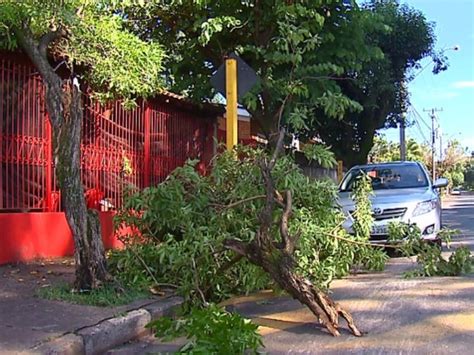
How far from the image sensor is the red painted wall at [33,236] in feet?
25.5

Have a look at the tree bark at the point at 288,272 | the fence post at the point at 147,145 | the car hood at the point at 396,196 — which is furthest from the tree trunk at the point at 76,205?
the fence post at the point at 147,145

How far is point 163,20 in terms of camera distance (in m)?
12.0

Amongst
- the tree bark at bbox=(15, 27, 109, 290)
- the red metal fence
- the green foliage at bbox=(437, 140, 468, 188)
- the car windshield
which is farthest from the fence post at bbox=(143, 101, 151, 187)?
the green foliage at bbox=(437, 140, 468, 188)

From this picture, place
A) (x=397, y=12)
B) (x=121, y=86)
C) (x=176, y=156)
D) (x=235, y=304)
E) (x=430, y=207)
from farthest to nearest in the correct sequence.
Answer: (x=397, y=12), (x=176, y=156), (x=430, y=207), (x=121, y=86), (x=235, y=304)

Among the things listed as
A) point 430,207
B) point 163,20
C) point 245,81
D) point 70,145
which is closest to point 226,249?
point 70,145

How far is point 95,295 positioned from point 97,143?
435 cm

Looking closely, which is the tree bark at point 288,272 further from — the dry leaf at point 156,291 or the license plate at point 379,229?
the license plate at point 379,229

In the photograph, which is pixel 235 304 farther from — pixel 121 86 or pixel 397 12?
pixel 397 12

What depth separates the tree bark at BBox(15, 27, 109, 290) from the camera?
6188 mm

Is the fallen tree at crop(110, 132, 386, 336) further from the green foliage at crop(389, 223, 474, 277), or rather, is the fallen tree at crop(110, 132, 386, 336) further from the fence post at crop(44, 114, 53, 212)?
the fence post at crop(44, 114, 53, 212)

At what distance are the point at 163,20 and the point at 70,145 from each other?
6.41m

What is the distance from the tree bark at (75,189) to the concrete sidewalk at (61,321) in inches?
18.4

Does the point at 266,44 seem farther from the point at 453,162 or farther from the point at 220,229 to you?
the point at 453,162

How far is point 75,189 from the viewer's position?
6.23 m
